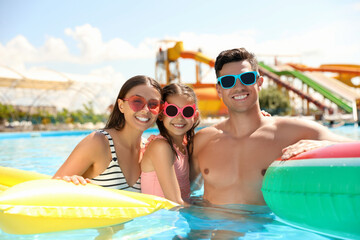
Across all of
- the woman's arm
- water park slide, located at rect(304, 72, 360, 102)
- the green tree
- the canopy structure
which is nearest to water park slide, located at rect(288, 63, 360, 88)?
water park slide, located at rect(304, 72, 360, 102)

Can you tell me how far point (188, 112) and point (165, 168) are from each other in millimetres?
498

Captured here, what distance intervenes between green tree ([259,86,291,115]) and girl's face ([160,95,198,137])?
26151mm

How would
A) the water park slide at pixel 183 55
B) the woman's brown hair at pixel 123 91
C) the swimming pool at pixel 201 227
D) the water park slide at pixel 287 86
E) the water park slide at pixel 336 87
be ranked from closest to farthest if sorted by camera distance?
the swimming pool at pixel 201 227 → the woman's brown hair at pixel 123 91 → the water park slide at pixel 287 86 → the water park slide at pixel 183 55 → the water park slide at pixel 336 87

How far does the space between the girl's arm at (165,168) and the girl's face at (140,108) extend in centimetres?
22

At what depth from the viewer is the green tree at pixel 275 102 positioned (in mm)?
28078

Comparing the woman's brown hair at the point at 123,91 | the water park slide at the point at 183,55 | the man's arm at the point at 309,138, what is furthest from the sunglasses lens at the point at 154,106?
the water park slide at the point at 183,55

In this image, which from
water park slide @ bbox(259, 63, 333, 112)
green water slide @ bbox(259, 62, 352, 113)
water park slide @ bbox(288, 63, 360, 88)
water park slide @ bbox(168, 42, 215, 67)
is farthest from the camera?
water park slide @ bbox(288, 63, 360, 88)

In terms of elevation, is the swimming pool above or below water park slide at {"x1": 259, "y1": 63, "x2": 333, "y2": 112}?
below

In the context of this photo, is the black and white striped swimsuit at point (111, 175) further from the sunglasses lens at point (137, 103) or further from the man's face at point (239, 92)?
the man's face at point (239, 92)

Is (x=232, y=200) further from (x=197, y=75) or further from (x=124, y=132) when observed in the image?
(x=197, y=75)

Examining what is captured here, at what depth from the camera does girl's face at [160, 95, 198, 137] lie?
9.08 feet

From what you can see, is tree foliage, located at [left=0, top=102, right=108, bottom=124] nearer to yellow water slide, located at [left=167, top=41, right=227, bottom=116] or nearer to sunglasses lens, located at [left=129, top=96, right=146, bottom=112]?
yellow water slide, located at [left=167, top=41, right=227, bottom=116]

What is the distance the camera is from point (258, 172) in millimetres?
2631

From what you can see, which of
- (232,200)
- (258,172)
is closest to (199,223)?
(232,200)
